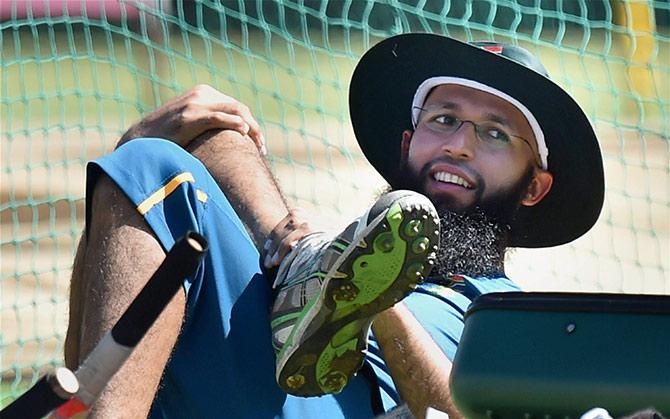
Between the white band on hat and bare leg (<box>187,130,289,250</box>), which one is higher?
bare leg (<box>187,130,289,250</box>)

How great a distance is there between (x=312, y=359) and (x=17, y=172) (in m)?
4.89

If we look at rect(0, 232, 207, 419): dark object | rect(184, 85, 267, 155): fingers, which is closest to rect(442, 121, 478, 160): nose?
rect(184, 85, 267, 155): fingers

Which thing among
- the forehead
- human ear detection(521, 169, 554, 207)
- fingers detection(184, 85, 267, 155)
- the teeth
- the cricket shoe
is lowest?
human ear detection(521, 169, 554, 207)

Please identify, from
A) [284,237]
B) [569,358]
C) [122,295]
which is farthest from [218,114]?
[569,358]

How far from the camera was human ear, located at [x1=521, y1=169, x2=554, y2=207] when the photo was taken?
3.03m

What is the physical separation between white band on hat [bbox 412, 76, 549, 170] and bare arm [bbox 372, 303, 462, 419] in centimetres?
72

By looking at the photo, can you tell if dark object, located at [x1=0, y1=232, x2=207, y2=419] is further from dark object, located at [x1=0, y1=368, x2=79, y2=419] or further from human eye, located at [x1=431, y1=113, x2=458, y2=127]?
human eye, located at [x1=431, y1=113, x2=458, y2=127]

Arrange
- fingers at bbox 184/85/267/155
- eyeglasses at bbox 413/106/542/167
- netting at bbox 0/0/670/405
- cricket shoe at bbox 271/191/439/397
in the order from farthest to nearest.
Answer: netting at bbox 0/0/670/405, eyeglasses at bbox 413/106/542/167, fingers at bbox 184/85/267/155, cricket shoe at bbox 271/191/439/397

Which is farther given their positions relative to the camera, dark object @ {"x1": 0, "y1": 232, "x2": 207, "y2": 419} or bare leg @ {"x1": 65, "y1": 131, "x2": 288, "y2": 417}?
bare leg @ {"x1": 65, "y1": 131, "x2": 288, "y2": 417}

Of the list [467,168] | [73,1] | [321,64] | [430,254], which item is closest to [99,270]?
[430,254]

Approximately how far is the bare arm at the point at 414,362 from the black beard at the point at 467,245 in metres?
0.41

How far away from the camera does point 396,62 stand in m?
3.13

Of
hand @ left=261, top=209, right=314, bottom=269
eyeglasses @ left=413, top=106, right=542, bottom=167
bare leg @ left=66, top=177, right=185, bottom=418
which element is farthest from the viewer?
eyeglasses @ left=413, top=106, right=542, bottom=167

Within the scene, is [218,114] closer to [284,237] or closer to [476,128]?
[284,237]
